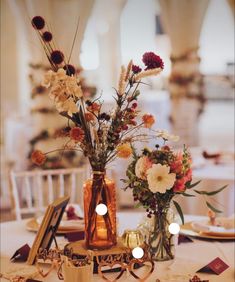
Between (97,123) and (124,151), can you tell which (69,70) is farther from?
(124,151)

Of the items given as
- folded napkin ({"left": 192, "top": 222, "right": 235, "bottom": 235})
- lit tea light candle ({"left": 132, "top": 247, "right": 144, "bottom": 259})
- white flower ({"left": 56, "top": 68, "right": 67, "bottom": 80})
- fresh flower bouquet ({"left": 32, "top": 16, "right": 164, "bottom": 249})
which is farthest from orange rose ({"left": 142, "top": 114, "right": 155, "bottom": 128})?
folded napkin ({"left": 192, "top": 222, "right": 235, "bottom": 235})

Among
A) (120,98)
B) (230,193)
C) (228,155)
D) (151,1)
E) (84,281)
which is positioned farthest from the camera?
(151,1)

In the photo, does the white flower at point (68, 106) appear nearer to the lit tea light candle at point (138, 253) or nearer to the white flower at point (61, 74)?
the white flower at point (61, 74)

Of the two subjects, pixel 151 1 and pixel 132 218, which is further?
pixel 151 1

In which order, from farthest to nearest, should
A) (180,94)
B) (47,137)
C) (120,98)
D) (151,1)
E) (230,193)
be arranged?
(151,1) < (180,94) < (47,137) < (230,193) < (120,98)

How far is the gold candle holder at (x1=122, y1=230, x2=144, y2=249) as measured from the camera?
1.92 m

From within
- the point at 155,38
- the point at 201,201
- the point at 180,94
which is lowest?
the point at 201,201

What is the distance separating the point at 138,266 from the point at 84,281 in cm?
36

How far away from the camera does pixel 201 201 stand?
361 cm

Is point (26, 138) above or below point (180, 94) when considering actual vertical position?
below

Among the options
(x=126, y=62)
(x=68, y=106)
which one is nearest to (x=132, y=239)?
(x=68, y=106)

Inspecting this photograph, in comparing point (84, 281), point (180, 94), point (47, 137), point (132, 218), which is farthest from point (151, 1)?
point (84, 281)

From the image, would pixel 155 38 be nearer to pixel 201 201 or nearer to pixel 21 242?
pixel 201 201

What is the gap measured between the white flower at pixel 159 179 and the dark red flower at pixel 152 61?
1.06ft
